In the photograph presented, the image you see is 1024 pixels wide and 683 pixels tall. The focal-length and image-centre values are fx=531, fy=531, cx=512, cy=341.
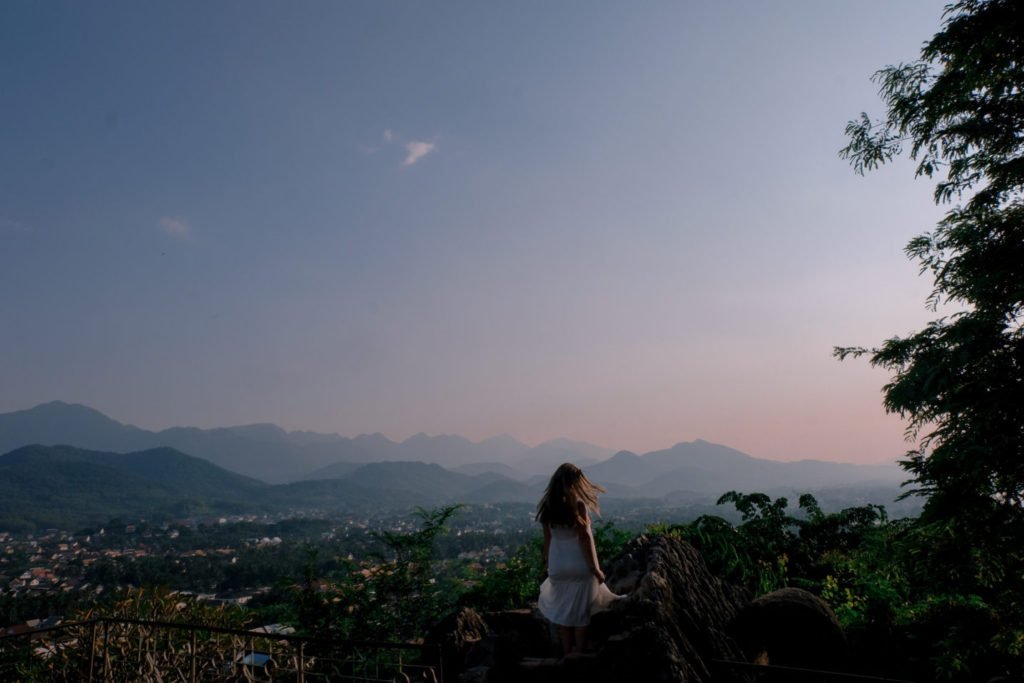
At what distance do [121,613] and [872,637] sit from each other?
9.70 meters

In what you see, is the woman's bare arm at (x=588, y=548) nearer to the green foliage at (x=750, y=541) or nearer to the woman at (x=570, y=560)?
the woman at (x=570, y=560)

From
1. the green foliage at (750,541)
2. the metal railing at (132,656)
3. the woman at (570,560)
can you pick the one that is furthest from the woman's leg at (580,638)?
the metal railing at (132,656)

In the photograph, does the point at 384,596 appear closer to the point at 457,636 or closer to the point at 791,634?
the point at 457,636

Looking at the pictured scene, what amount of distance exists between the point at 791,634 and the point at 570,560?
1950 mm

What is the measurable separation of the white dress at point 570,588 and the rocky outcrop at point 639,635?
0.37 ft

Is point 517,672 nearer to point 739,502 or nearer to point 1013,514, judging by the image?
point 1013,514

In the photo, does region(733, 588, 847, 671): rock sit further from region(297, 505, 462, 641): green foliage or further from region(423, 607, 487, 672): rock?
region(297, 505, 462, 641): green foliage

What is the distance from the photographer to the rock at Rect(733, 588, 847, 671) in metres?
4.27

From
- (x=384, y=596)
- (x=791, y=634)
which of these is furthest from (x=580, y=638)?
(x=384, y=596)

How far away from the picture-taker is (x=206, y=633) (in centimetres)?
782

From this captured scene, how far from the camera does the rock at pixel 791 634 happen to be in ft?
14.0

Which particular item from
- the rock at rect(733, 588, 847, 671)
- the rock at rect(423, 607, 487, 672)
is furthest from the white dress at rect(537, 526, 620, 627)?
the rock at rect(733, 588, 847, 671)

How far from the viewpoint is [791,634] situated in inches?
169

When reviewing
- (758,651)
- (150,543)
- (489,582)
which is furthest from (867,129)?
(150,543)
